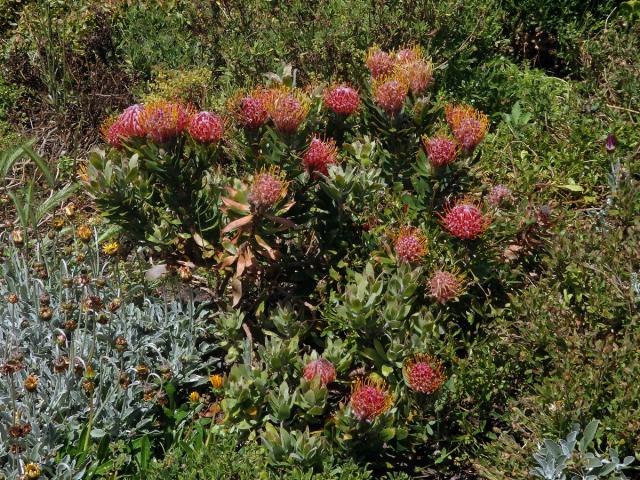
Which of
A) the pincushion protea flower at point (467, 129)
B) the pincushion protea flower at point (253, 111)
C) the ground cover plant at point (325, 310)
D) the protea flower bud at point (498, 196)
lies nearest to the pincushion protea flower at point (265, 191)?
the ground cover plant at point (325, 310)

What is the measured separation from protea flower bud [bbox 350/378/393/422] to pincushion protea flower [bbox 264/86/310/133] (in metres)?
1.09

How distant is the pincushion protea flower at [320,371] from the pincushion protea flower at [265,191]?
0.65 metres

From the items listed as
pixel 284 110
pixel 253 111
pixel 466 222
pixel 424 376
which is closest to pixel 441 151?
pixel 466 222

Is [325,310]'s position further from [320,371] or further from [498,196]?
[498,196]

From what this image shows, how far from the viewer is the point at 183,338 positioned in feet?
13.0

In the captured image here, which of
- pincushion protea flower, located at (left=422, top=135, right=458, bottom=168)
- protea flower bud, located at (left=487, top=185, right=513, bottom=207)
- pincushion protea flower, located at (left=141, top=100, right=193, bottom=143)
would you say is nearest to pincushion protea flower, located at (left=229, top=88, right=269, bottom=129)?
pincushion protea flower, located at (left=141, top=100, right=193, bottom=143)

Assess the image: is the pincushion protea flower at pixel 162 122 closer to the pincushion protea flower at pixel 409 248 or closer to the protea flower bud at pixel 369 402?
the pincushion protea flower at pixel 409 248

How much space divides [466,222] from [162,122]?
1.26 m

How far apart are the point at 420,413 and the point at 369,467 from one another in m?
0.33

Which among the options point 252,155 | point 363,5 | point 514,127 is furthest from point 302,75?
point 252,155

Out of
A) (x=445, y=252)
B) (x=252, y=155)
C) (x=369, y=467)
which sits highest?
(x=252, y=155)

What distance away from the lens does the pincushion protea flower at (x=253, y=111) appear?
3660 millimetres

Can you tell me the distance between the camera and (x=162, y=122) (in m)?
3.47

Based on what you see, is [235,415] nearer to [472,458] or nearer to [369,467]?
[369,467]
